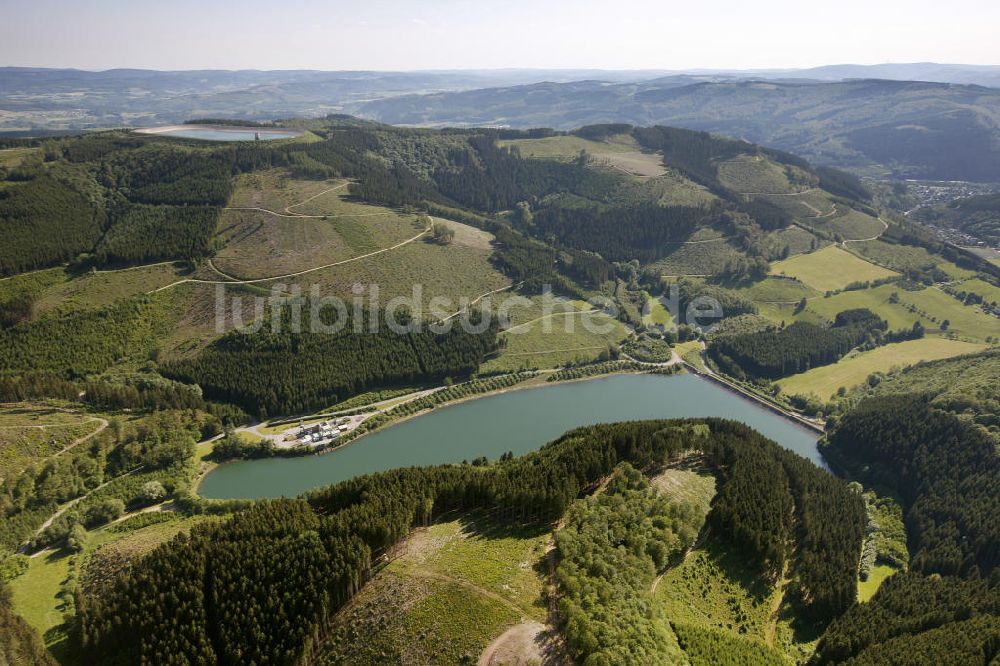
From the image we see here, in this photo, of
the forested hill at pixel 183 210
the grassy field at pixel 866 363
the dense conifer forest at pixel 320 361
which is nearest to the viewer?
the dense conifer forest at pixel 320 361

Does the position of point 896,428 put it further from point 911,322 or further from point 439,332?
point 439,332

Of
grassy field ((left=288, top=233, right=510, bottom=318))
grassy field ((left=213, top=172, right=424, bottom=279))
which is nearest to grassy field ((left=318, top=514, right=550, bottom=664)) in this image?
grassy field ((left=288, top=233, right=510, bottom=318))

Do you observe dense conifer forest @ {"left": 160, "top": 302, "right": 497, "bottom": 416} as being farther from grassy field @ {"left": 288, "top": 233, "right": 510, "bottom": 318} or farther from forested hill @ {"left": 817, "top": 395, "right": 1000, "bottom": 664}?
forested hill @ {"left": 817, "top": 395, "right": 1000, "bottom": 664}

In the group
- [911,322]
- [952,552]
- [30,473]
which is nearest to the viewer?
[952,552]

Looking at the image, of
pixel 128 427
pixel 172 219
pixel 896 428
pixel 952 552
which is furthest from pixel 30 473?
pixel 896 428

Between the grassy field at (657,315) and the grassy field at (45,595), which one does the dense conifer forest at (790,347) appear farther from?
the grassy field at (45,595)

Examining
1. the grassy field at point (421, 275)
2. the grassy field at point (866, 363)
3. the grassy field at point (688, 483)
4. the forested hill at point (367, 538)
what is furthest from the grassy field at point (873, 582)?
the grassy field at point (421, 275)
